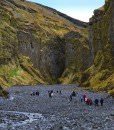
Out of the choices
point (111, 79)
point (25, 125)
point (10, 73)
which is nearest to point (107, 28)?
point (111, 79)

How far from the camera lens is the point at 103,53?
14700 cm

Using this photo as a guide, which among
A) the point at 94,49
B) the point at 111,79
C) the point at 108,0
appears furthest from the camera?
the point at 94,49

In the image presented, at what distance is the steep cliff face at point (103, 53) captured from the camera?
5133 inches

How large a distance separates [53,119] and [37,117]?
Answer: 12.4 ft

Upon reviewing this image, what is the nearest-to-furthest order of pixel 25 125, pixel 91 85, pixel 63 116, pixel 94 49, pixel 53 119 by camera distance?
pixel 25 125, pixel 53 119, pixel 63 116, pixel 91 85, pixel 94 49

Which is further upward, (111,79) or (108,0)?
(108,0)

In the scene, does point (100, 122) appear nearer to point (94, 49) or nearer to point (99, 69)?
point (99, 69)

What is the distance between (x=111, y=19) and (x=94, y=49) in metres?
37.9

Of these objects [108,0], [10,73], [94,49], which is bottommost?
[10,73]

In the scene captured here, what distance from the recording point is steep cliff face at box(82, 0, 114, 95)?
13038cm

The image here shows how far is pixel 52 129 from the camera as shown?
44844 millimetres

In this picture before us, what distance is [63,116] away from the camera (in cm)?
5797

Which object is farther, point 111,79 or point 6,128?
point 111,79

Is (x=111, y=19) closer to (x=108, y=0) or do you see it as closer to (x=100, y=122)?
(x=108, y=0)
